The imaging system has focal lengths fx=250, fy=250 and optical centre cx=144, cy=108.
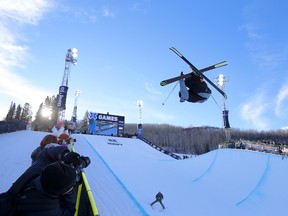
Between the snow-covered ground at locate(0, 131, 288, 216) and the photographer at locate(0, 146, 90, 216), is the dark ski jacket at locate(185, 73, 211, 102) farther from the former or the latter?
the photographer at locate(0, 146, 90, 216)

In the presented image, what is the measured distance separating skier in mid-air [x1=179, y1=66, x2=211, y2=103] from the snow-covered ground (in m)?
4.29

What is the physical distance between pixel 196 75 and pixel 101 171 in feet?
25.9

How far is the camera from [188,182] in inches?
529

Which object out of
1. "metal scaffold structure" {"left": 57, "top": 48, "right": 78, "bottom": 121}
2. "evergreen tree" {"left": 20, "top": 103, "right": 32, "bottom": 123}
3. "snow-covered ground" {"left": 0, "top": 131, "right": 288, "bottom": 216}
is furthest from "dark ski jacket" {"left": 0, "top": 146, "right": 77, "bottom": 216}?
"evergreen tree" {"left": 20, "top": 103, "right": 32, "bottom": 123}

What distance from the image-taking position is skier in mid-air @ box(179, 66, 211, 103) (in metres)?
6.52

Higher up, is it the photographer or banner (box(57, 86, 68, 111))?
banner (box(57, 86, 68, 111))

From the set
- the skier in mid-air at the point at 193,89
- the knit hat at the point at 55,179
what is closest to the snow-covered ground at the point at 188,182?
the skier in mid-air at the point at 193,89

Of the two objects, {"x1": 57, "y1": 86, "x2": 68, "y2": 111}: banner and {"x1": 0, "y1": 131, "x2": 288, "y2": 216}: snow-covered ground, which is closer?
{"x1": 0, "y1": 131, "x2": 288, "y2": 216}: snow-covered ground

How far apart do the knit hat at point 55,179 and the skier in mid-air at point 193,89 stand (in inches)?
186

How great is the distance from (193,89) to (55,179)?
16.4 ft

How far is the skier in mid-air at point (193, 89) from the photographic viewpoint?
21.4 ft

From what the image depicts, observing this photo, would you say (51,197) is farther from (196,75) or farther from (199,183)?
(199,183)

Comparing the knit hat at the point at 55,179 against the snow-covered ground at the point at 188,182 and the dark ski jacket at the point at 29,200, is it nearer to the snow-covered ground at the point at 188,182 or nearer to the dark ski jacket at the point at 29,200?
the dark ski jacket at the point at 29,200

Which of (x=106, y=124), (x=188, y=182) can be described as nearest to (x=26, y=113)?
(x=106, y=124)
